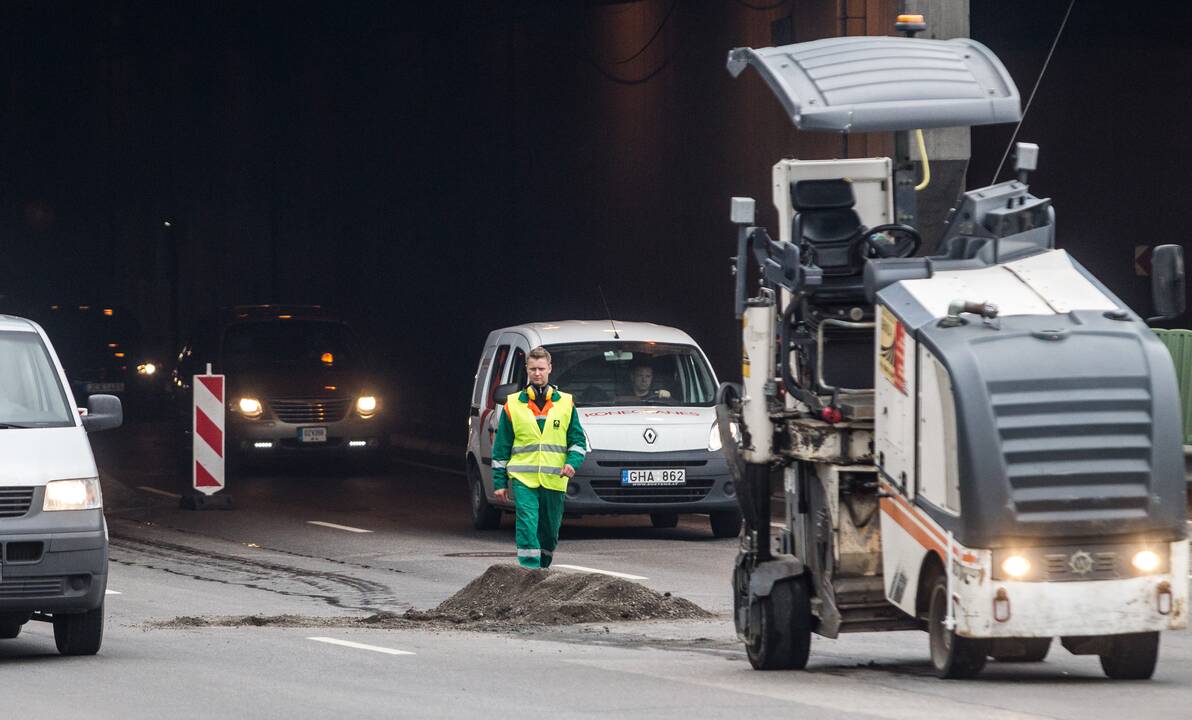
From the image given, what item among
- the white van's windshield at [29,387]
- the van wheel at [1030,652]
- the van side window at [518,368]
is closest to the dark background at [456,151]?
the van side window at [518,368]

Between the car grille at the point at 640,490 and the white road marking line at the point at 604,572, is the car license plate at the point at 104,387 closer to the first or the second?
the car grille at the point at 640,490

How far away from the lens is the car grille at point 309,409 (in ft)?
88.0

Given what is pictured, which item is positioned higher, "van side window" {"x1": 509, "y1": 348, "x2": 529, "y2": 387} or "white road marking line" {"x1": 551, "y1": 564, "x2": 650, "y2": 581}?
"van side window" {"x1": 509, "y1": 348, "x2": 529, "y2": 387}

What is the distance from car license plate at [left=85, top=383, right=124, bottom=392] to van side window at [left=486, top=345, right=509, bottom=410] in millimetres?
18098

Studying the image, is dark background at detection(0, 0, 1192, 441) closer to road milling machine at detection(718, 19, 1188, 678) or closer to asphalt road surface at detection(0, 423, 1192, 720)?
asphalt road surface at detection(0, 423, 1192, 720)

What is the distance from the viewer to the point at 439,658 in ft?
39.5

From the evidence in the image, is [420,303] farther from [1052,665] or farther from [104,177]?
[1052,665]

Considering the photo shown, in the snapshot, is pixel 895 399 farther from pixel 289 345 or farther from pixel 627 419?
pixel 289 345

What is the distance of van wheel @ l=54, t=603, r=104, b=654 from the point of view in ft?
39.4

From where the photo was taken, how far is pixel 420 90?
3778 centimetres

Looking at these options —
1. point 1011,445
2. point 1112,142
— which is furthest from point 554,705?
point 1112,142

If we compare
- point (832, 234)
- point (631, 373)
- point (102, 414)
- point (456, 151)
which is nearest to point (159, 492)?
point (631, 373)

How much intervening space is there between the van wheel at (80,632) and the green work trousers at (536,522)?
3684 millimetres

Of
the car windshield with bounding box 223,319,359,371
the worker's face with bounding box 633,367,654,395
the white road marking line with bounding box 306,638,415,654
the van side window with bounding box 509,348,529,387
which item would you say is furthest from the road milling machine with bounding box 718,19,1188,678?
the car windshield with bounding box 223,319,359,371
